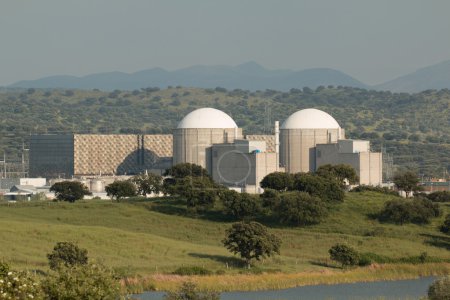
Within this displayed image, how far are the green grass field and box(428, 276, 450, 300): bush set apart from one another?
21.9 meters

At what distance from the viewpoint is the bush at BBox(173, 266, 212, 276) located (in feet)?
271

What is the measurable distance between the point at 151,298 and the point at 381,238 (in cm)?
3676

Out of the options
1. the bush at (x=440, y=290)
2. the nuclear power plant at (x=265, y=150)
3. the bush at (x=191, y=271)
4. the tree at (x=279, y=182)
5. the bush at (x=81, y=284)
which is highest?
the nuclear power plant at (x=265, y=150)

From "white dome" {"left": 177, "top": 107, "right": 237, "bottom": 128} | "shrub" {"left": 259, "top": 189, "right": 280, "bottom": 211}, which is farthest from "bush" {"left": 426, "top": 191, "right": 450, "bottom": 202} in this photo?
"white dome" {"left": 177, "top": 107, "right": 237, "bottom": 128}

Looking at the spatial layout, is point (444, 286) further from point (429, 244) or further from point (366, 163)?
point (366, 163)

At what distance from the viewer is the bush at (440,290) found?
6272 cm

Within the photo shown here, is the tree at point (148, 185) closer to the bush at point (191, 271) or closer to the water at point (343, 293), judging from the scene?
the bush at point (191, 271)

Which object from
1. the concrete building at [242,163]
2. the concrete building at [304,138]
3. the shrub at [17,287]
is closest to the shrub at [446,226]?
the concrete building at [242,163]

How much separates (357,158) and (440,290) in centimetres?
10215

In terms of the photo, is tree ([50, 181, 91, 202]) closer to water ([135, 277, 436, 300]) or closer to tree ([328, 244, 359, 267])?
tree ([328, 244, 359, 267])

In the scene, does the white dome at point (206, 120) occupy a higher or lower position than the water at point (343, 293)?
higher

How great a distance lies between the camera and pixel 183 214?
117000mm

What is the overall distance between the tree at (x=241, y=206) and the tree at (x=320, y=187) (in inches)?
315

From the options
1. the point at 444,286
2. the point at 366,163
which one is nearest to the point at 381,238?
the point at 444,286
